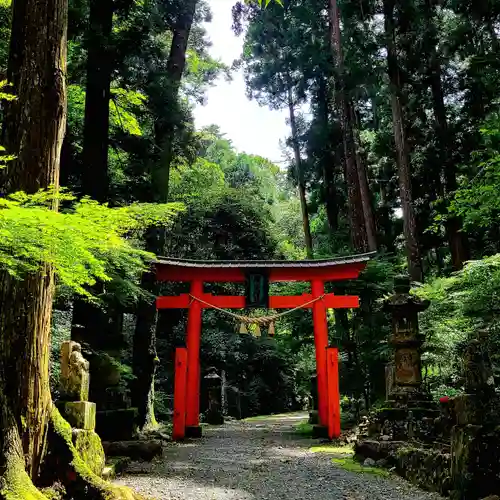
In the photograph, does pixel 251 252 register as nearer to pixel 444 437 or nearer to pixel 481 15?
pixel 481 15

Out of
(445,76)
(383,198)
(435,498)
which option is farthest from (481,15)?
(435,498)

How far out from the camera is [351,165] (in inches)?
538

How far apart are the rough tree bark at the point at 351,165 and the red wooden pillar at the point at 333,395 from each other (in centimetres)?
425

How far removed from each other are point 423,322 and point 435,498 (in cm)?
480

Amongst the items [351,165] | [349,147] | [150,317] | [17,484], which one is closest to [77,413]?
[17,484]

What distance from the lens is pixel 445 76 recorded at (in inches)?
596

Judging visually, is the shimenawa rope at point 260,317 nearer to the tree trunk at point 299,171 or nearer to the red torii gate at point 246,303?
the red torii gate at point 246,303

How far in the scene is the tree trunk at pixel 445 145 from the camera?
12.5 m

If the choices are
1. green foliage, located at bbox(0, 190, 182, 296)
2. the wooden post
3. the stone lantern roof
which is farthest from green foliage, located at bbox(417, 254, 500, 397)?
green foliage, located at bbox(0, 190, 182, 296)

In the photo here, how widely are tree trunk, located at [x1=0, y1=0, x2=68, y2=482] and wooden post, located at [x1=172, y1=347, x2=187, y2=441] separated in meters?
5.46

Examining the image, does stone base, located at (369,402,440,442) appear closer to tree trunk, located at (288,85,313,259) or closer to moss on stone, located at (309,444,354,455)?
moss on stone, located at (309,444,354,455)

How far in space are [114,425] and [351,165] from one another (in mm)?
9441

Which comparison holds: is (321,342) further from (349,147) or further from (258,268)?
(349,147)

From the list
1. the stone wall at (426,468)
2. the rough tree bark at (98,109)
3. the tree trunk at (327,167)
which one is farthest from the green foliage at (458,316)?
the tree trunk at (327,167)
